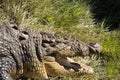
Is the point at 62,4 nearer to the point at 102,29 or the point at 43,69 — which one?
the point at 102,29

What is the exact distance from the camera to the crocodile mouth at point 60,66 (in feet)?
15.0

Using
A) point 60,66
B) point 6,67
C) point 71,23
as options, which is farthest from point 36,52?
point 71,23

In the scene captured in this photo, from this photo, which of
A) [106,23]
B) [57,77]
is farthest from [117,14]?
[57,77]

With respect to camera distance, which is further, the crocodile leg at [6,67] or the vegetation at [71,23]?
the vegetation at [71,23]

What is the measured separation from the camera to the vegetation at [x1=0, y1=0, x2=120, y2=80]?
19.8 ft

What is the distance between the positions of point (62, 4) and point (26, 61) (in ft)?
9.90

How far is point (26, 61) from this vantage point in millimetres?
4484

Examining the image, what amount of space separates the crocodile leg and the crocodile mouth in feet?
1.47

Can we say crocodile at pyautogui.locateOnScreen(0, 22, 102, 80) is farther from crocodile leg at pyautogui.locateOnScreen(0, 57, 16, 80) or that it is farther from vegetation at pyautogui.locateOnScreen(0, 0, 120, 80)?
vegetation at pyautogui.locateOnScreen(0, 0, 120, 80)

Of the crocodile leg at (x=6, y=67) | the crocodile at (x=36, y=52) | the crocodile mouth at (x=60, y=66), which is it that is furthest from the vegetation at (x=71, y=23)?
the crocodile leg at (x=6, y=67)

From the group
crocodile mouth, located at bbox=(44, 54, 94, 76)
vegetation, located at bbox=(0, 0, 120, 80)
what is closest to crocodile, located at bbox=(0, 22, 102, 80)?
crocodile mouth, located at bbox=(44, 54, 94, 76)

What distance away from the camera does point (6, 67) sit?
4.23 m

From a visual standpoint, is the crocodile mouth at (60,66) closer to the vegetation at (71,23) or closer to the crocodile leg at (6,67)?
the crocodile leg at (6,67)

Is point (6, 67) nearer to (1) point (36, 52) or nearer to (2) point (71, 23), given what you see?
(1) point (36, 52)
